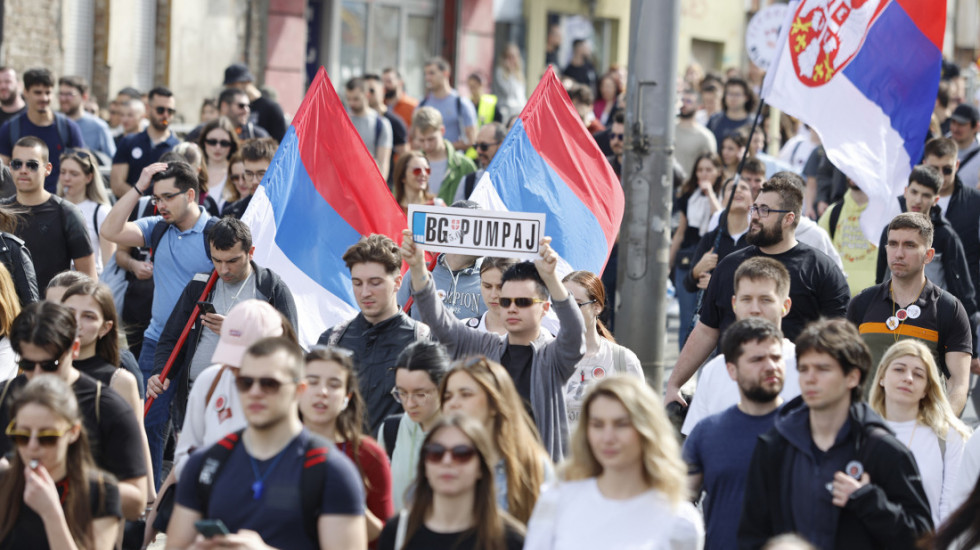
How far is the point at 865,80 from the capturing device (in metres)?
9.57

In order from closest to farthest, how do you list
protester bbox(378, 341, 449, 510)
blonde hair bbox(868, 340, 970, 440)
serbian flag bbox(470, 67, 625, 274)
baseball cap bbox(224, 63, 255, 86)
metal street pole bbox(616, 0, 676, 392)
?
protester bbox(378, 341, 449, 510) < blonde hair bbox(868, 340, 970, 440) < serbian flag bbox(470, 67, 625, 274) < metal street pole bbox(616, 0, 676, 392) < baseball cap bbox(224, 63, 255, 86)

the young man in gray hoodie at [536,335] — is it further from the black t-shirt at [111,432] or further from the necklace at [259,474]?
the necklace at [259,474]

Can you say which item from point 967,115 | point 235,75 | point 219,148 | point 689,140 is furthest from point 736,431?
point 235,75

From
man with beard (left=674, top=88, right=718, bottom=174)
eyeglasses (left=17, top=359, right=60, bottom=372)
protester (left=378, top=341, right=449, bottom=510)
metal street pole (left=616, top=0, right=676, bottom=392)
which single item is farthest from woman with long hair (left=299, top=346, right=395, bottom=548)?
man with beard (left=674, top=88, right=718, bottom=174)

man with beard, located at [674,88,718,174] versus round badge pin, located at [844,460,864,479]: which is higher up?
man with beard, located at [674,88,718,174]

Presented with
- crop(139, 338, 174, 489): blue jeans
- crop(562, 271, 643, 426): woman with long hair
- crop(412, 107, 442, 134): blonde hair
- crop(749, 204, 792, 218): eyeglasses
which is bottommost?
crop(139, 338, 174, 489): blue jeans

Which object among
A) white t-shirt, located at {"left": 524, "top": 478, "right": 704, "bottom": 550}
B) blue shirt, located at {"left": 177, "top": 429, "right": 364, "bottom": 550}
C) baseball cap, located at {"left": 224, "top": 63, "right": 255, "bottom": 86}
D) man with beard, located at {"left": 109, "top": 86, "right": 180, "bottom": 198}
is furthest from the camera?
baseball cap, located at {"left": 224, "top": 63, "right": 255, "bottom": 86}

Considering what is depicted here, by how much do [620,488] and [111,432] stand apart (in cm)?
194

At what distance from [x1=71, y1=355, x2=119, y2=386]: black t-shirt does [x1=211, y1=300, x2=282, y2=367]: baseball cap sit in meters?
0.53

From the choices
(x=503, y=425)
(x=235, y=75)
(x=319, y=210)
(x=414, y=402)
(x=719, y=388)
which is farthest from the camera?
(x=235, y=75)

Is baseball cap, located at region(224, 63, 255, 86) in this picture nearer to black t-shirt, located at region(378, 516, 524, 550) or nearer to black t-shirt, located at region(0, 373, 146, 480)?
black t-shirt, located at region(0, 373, 146, 480)

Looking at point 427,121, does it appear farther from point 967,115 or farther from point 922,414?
point 922,414

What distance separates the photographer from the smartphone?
15.2ft

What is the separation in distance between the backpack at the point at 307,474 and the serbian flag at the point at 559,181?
13.5 ft
